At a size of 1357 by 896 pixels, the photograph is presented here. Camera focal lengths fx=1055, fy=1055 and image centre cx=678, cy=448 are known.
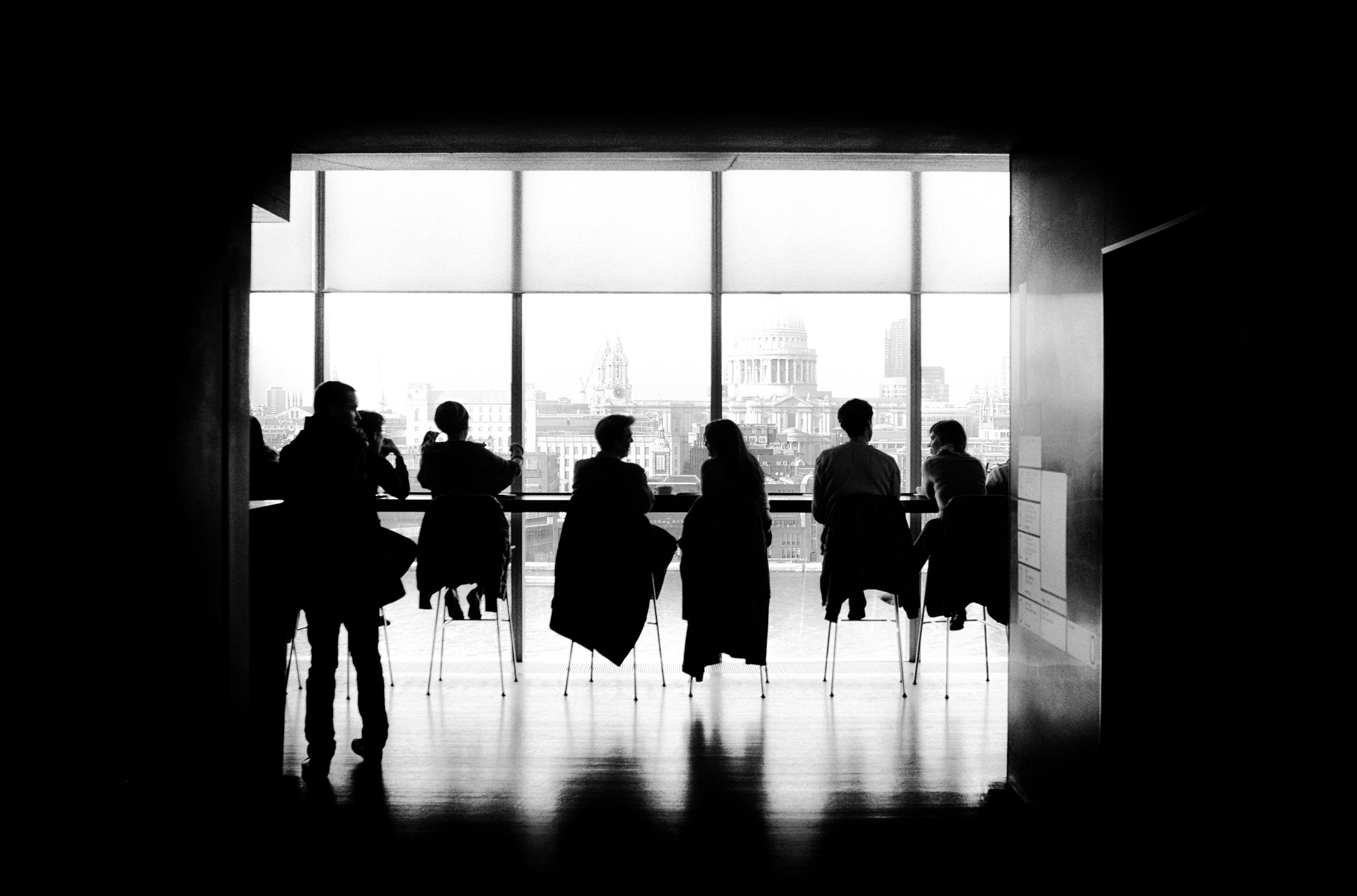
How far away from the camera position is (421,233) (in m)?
6.12

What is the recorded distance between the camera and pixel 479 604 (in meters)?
4.99

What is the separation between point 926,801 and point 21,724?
2.55 metres

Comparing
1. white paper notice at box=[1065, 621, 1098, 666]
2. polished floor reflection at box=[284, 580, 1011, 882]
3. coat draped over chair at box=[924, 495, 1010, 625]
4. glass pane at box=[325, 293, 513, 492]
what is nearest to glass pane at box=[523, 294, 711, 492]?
glass pane at box=[325, 293, 513, 492]

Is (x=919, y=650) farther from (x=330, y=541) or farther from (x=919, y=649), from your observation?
(x=330, y=541)

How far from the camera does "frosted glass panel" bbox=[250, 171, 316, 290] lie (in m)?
6.10

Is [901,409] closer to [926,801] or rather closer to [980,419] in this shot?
[980,419]

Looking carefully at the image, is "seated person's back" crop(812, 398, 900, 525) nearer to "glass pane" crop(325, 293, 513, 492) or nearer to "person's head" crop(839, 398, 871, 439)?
"person's head" crop(839, 398, 871, 439)

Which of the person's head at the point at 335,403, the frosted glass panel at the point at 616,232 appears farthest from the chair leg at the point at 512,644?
the frosted glass panel at the point at 616,232

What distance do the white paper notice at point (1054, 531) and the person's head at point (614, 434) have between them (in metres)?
2.08

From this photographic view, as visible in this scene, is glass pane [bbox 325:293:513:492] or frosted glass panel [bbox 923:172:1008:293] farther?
glass pane [bbox 325:293:513:492]

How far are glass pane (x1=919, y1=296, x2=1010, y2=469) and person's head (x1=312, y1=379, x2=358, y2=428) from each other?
11.7ft

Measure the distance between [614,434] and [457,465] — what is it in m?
0.84

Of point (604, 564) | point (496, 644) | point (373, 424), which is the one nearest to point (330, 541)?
point (604, 564)

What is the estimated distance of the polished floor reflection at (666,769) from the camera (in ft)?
9.86
